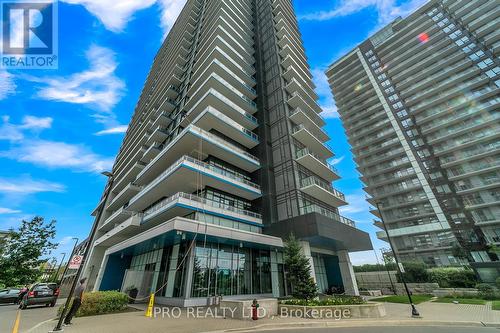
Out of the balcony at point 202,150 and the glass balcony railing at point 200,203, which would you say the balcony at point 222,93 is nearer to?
the balcony at point 202,150

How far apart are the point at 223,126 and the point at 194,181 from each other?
297 inches

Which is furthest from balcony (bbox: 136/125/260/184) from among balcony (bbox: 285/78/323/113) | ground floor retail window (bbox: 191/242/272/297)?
balcony (bbox: 285/78/323/113)

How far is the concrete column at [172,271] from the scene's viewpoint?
712 inches

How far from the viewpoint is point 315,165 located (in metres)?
28.1

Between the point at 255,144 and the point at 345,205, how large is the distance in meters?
15.2

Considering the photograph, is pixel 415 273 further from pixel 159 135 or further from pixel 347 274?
pixel 159 135

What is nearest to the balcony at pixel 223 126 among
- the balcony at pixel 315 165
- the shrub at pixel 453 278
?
the balcony at pixel 315 165

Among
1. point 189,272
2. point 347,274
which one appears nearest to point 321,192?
point 347,274

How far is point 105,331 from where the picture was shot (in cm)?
A: 866

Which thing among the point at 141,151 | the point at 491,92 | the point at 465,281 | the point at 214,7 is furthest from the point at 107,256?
the point at 491,92

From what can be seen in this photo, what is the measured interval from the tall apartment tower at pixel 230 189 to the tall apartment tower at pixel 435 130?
32.1m

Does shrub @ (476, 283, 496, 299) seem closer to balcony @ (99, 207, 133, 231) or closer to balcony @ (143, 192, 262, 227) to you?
balcony @ (143, 192, 262, 227)

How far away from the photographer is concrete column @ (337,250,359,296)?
24056mm

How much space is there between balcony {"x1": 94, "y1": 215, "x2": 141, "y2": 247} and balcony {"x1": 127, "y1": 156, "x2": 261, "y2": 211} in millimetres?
3110
